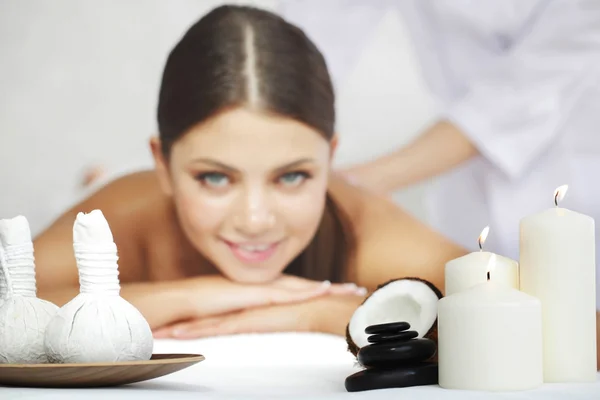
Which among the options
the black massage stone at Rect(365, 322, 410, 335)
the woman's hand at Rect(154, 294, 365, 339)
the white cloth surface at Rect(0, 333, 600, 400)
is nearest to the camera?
the white cloth surface at Rect(0, 333, 600, 400)

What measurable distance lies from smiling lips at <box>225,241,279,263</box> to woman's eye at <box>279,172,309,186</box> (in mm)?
144

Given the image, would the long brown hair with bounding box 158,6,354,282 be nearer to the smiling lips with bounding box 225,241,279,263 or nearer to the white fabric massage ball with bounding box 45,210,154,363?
the smiling lips with bounding box 225,241,279,263

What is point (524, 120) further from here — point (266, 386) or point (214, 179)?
point (266, 386)

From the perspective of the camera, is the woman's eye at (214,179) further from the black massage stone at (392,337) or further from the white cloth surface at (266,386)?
the black massage stone at (392,337)

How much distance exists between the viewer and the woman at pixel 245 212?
1946 millimetres

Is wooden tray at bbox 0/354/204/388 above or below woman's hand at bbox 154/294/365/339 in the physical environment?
below

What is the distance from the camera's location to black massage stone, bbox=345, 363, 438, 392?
2.86 ft

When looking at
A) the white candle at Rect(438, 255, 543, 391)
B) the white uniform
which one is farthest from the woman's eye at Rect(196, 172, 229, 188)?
the white candle at Rect(438, 255, 543, 391)

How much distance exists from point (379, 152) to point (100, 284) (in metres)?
1.17

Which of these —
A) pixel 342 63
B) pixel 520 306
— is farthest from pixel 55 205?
pixel 520 306

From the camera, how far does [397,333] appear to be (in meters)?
0.91

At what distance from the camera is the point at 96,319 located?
0.90 meters

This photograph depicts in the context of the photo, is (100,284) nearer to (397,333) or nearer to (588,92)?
(397,333)

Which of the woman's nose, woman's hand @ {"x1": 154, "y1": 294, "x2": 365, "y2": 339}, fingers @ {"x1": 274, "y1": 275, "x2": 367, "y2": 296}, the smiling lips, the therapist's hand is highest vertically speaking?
the therapist's hand
